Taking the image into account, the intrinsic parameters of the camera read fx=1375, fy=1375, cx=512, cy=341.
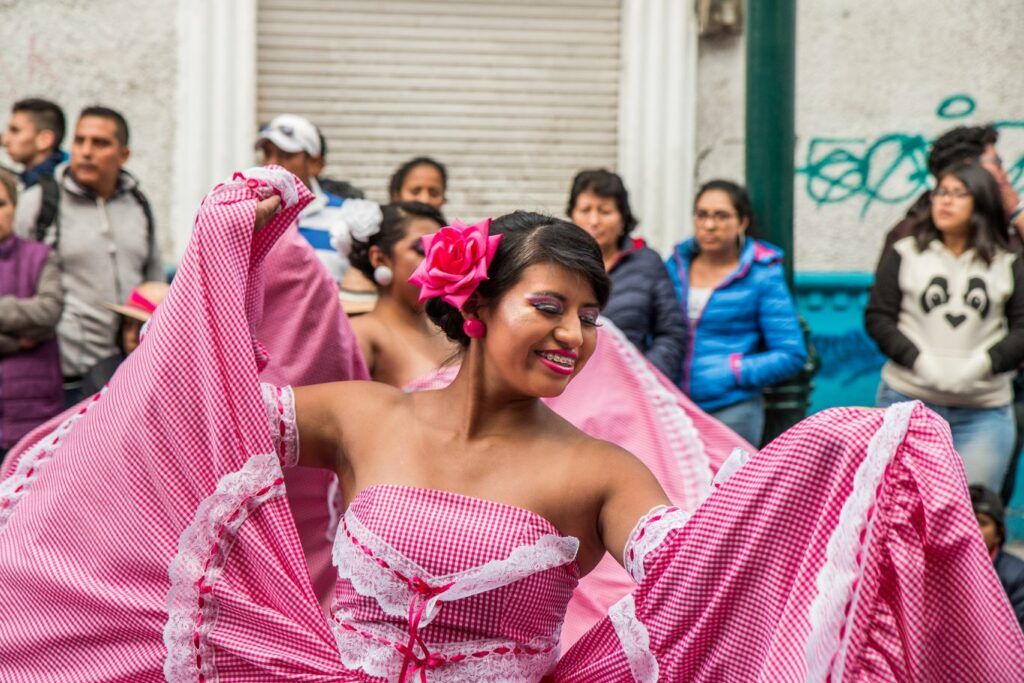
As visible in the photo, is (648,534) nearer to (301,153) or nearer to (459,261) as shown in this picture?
(459,261)

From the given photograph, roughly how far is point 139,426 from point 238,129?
4524mm

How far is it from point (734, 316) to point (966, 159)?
1.30m

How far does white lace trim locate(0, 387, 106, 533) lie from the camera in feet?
9.48

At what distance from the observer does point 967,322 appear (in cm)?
513

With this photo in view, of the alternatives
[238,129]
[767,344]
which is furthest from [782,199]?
[238,129]

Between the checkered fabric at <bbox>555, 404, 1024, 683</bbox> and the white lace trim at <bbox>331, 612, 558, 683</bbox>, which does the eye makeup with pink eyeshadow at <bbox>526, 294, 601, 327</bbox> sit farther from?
the white lace trim at <bbox>331, 612, 558, 683</bbox>

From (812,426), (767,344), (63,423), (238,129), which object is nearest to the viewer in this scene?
(812,426)

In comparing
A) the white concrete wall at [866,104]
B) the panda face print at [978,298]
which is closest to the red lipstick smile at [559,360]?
the panda face print at [978,298]

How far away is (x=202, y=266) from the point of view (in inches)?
109

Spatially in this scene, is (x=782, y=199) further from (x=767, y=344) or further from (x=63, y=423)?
(x=63, y=423)

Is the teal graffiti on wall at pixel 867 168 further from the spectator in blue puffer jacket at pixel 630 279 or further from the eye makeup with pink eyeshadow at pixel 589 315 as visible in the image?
the eye makeup with pink eyeshadow at pixel 589 315

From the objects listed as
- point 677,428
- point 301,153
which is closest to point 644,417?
point 677,428

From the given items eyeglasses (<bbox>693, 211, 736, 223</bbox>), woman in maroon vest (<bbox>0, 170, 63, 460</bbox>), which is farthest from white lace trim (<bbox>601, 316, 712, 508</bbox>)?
woman in maroon vest (<bbox>0, 170, 63, 460</bbox>)

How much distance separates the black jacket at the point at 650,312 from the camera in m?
5.00
